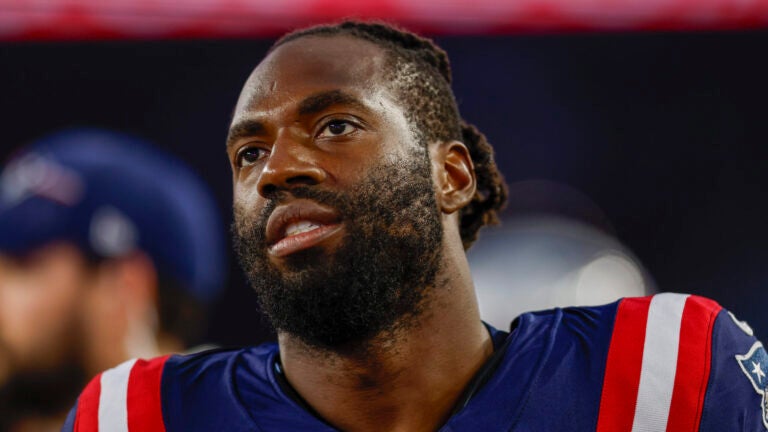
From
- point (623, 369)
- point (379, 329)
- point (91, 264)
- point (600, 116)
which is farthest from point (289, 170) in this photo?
point (600, 116)

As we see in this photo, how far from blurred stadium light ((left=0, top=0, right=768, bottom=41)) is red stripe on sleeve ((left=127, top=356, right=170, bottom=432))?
1.62m

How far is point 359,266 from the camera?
1142 mm

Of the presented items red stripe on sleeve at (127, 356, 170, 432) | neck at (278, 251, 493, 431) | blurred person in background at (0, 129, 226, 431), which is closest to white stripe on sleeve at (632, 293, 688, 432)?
neck at (278, 251, 493, 431)

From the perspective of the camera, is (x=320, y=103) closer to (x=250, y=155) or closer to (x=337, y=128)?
(x=337, y=128)

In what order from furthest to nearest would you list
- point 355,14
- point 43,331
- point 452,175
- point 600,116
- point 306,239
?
1. point 355,14
2. point 600,116
3. point 43,331
4. point 452,175
5. point 306,239

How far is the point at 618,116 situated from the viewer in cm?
266

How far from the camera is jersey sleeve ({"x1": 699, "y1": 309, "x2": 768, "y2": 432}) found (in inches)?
45.0

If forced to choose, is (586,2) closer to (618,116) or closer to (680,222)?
(618,116)

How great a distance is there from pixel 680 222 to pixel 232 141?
179 cm

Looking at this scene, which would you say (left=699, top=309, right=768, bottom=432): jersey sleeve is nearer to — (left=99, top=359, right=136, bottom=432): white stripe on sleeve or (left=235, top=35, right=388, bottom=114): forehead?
(left=235, top=35, right=388, bottom=114): forehead

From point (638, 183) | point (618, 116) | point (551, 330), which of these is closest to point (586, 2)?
point (618, 116)

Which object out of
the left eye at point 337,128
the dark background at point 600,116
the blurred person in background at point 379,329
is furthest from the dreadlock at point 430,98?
the dark background at point 600,116

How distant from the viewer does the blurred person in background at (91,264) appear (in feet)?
7.83

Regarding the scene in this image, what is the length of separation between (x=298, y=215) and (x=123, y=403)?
1.39 feet
